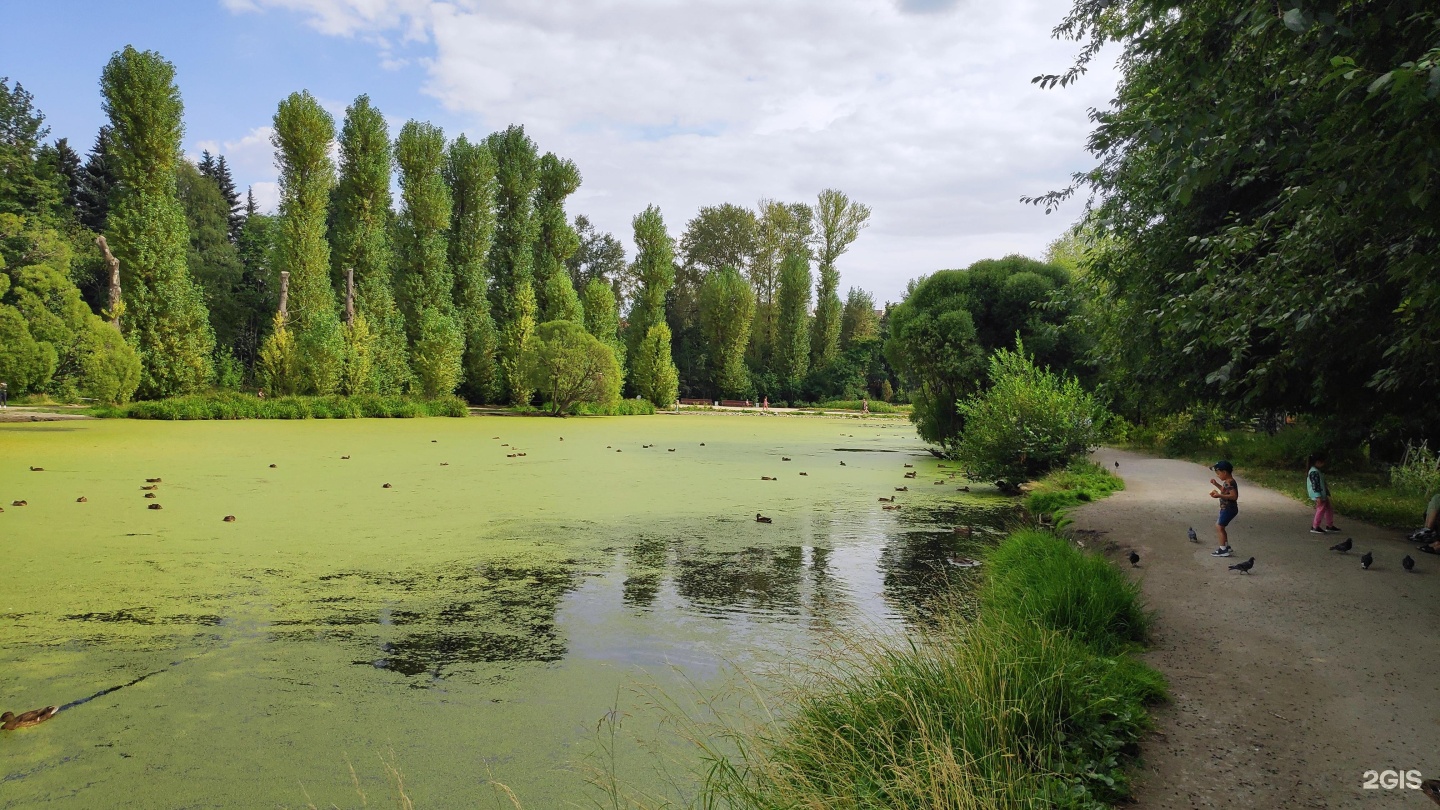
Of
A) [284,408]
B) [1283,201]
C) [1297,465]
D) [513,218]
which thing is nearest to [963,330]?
[1297,465]

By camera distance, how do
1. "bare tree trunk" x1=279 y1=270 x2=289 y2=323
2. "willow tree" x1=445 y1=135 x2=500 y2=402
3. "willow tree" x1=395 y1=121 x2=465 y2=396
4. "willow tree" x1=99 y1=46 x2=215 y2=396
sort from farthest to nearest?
1. "willow tree" x1=445 y1=135 x2=500 y2=402
2. "willow tree" x1=395 y1=121 x2=465 y2=396
3. "bare tree trunk" x1=279 y1=270 x2=289 y2=323
4. "willow tree" x1=99 y1=46 x2=215 y2=396

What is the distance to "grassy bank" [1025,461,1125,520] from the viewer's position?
9.69m

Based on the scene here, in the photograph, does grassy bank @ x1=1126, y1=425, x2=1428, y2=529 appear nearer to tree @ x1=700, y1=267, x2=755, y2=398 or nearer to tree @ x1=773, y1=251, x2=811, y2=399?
tree @ x1=700, y1=267, x2=755, y2=398

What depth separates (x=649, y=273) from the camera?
3925cm

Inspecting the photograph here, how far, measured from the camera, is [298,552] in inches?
258

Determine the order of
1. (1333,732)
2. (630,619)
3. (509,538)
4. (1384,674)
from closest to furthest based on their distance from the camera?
(1333,732) → (1384,674) → (630,619) → (509,538)

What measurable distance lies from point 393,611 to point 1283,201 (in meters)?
6.44

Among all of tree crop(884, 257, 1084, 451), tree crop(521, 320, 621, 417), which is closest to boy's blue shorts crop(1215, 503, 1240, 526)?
tree crop(884, 257, 1084, 451)

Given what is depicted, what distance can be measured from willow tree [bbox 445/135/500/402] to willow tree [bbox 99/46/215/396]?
10.3 meters

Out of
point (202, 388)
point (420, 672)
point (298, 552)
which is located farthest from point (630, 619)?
point (202, 388)

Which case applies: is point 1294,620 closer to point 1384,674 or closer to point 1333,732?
point 1384,674

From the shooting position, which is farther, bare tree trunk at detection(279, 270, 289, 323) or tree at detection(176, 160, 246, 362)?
tree at detection(176, 160, 246, 362)

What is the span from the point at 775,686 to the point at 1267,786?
6.42 feet

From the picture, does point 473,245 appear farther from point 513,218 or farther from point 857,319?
point 857,319
